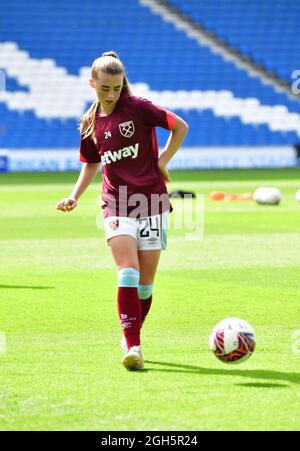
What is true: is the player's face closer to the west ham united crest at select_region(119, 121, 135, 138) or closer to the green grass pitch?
the west ham united crest at select_region(119, 121, 135, 138)

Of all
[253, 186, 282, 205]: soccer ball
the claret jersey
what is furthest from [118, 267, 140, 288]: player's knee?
[253, 186, 282, 205]: soccer ball

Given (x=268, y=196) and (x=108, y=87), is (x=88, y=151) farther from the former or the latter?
(x=268, y=196)

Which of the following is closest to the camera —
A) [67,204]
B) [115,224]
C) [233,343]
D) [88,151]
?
[233,343]

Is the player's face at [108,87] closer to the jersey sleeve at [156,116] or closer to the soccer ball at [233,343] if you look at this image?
the jersey sleeve at [156,116]

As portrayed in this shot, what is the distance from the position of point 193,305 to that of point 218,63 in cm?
3607

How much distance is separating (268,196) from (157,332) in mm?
14864

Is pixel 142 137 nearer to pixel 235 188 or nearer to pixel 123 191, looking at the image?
pixel 123 191

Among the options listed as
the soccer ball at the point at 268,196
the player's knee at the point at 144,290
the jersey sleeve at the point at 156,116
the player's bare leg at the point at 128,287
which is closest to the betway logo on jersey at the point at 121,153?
the jersey sleeve at the point at 156,116

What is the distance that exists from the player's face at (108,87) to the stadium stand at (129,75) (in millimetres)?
33799

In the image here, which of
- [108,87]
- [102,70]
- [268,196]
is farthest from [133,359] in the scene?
[268,196]

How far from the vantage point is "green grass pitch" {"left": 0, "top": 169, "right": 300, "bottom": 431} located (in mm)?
6062

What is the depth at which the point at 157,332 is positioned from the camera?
919cm

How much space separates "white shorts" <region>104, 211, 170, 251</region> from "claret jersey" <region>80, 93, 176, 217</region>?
0.05 metres
